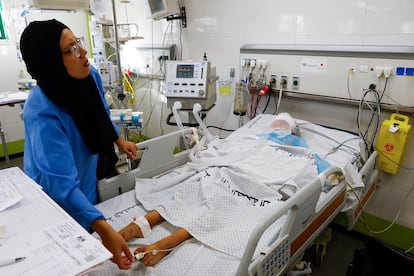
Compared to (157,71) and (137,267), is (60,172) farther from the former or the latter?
(157,71)

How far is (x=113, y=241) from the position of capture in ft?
3.29

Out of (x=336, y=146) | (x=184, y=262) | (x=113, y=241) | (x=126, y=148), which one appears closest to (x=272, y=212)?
(x=184, y=262)

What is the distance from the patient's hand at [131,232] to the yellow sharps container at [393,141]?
5.31ft

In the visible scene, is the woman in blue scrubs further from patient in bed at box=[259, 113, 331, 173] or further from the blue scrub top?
patient in bed at box=[259, 113, 331, 173]

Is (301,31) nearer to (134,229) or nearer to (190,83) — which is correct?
(190,83)

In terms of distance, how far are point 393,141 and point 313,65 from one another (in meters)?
0.76

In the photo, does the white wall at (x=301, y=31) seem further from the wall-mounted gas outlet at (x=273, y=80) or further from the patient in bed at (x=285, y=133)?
the patient in bed at (x=285, y=133)

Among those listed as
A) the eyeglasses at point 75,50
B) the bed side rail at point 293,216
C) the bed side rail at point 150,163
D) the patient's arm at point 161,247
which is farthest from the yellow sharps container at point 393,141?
the eyeglasses at point 75,50

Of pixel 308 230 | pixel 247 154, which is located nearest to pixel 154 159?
pixel 247 154

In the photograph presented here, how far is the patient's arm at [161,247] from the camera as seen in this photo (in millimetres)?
1192

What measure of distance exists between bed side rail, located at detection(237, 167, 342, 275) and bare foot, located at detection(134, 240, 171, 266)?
36cm

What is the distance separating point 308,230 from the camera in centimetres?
136

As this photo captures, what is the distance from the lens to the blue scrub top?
1.07 meters

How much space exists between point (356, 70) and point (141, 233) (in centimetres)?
174
